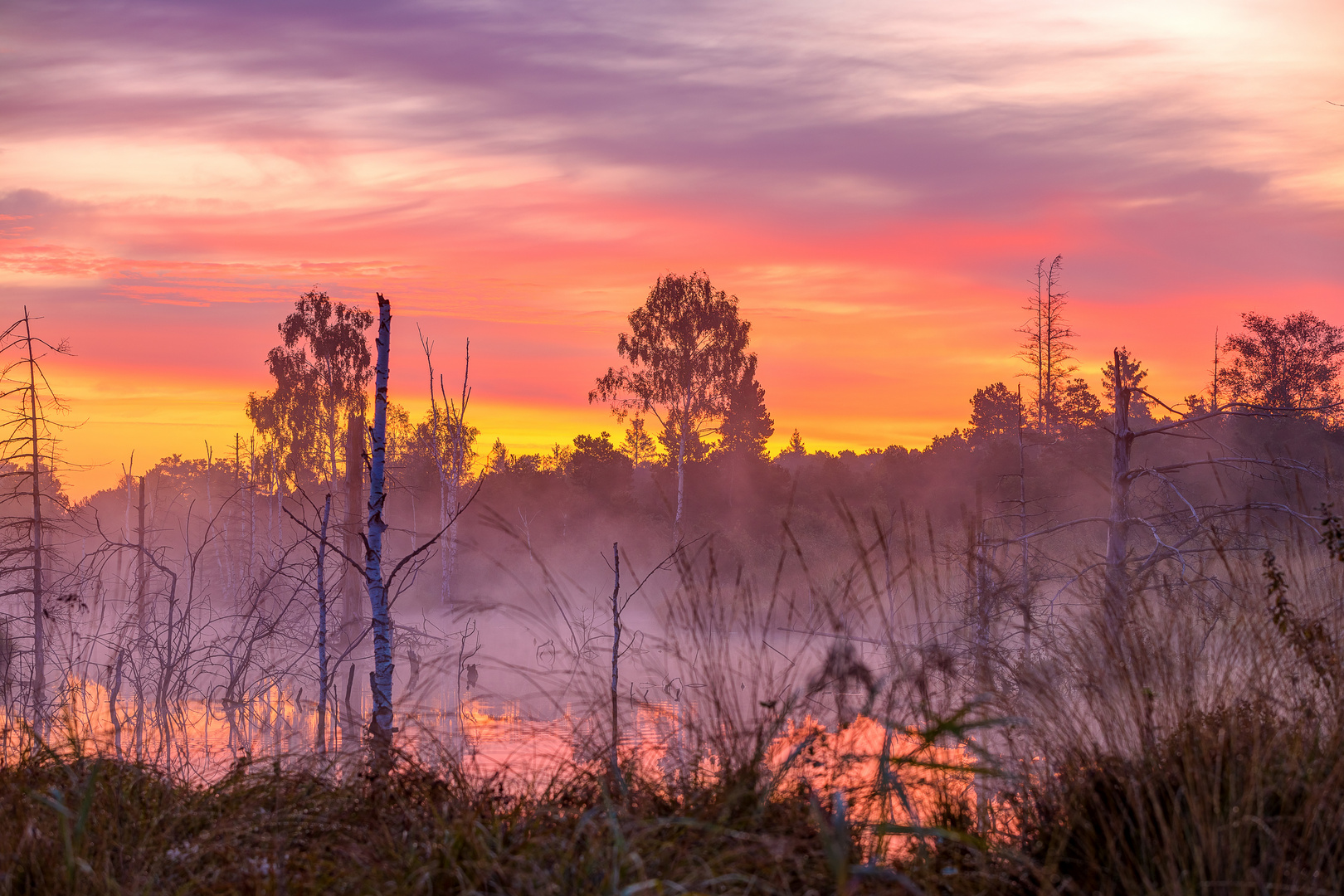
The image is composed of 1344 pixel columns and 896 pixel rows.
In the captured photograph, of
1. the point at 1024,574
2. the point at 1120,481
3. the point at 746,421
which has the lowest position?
the point at 1024,574

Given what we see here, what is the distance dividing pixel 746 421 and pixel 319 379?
16299mm

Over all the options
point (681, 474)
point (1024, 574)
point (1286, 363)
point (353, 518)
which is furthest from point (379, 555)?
point (1286, 363)

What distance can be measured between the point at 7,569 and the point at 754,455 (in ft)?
83.8

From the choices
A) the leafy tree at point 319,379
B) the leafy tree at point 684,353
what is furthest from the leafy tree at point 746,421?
the leafy tree at point 319,379

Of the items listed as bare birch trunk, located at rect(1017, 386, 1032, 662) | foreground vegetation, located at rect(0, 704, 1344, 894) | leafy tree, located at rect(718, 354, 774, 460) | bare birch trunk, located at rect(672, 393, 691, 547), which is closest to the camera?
foreground vegetation, located at rect(0, 704, 1344, 894)

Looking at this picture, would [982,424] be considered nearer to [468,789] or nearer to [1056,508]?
[1056,508]

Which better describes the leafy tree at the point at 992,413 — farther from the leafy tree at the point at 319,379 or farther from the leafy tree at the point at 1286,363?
the leafy tree at the point at 319,379

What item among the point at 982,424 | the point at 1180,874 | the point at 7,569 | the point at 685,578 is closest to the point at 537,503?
the point at 982,424

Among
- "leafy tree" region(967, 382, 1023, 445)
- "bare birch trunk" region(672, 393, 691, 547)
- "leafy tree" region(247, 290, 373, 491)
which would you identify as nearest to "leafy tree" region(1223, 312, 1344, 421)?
"leafy tree" region(967, 382, 1023, 445)

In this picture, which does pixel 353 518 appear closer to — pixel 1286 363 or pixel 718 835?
pixel 718 835

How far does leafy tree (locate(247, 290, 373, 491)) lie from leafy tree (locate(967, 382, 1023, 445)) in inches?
887

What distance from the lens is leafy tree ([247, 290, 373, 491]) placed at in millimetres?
36875

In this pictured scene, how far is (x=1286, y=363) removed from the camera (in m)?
42.0

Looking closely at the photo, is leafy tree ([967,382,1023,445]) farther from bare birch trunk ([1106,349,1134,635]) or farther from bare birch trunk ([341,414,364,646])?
bare birch trunk ([1106,349,1134,635])
